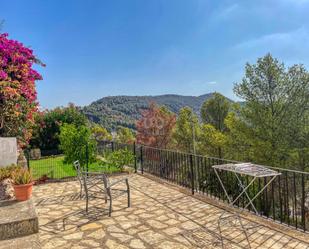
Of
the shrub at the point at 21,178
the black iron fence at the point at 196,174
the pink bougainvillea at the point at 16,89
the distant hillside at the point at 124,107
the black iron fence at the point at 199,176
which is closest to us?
the shrub at the point at 21,178

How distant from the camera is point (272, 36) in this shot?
11930mm

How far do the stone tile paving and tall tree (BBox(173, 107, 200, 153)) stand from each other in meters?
20.3

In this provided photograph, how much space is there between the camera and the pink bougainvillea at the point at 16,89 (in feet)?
20.9

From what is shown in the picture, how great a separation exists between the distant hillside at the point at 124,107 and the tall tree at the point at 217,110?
11.7 metres

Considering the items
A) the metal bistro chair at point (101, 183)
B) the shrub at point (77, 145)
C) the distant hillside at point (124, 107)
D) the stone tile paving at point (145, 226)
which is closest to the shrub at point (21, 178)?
the stone tile paving at point (145, 226)

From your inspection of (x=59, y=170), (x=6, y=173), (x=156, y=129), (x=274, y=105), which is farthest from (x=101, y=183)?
(x=156, y=129)

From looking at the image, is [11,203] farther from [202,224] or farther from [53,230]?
[202,224]

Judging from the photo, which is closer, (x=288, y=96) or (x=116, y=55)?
(x=288, y=96)

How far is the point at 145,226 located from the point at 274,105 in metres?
14.4

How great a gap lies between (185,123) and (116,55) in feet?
38.6

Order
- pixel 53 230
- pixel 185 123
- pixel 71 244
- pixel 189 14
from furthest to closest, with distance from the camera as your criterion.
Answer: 1. pixel 185 123
2. pixel 189 14
3. pixel 53 230
4. pixel 71 244

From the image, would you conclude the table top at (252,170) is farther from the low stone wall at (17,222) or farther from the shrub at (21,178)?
the shrub at (21,178)

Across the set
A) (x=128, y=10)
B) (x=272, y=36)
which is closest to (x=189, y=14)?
(x=128, y=10)

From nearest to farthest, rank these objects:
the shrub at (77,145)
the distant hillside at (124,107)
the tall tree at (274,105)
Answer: the shrub at (77,145) < the tall tree at (274,105) < the distant hillside at (124,107)
